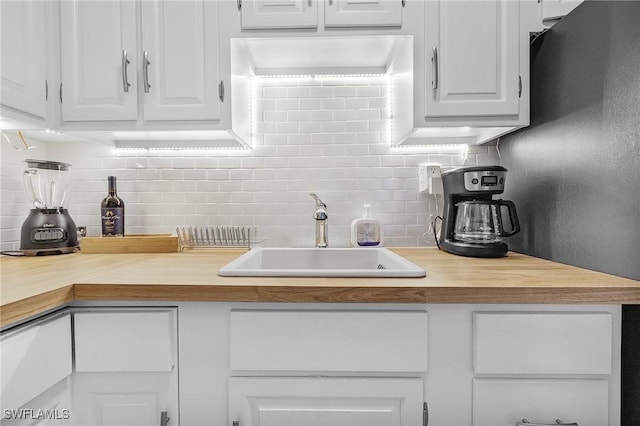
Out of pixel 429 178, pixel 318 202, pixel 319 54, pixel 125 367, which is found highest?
pixel 319 54

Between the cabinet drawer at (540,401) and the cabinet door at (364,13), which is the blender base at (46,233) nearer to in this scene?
the cabinet door at (364,13)

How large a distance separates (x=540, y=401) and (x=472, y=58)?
1167mm

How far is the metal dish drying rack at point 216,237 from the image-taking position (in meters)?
1.69

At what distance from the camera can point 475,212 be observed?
1.42 m

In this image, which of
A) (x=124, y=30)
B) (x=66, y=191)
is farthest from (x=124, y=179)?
(x=124, y=30)

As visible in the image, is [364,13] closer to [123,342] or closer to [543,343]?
[543,343]

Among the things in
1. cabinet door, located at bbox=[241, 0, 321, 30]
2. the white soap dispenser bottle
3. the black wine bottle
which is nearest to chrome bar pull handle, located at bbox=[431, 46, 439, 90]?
cabinet door, located at bbox=[241, 0, 321, 30]

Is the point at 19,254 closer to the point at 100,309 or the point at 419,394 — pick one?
the point at 100,309

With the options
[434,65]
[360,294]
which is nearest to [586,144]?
[434,65]

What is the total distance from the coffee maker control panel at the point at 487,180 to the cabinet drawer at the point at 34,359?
4.52 feet

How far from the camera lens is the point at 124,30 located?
1.39m

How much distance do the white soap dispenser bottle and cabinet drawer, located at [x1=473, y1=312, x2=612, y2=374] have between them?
780mm

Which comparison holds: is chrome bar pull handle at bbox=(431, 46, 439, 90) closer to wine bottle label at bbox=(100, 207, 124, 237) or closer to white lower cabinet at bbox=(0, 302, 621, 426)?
white lower cabinet at bbox=(0, 302, 621, 426)

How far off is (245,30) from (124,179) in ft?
3.11
